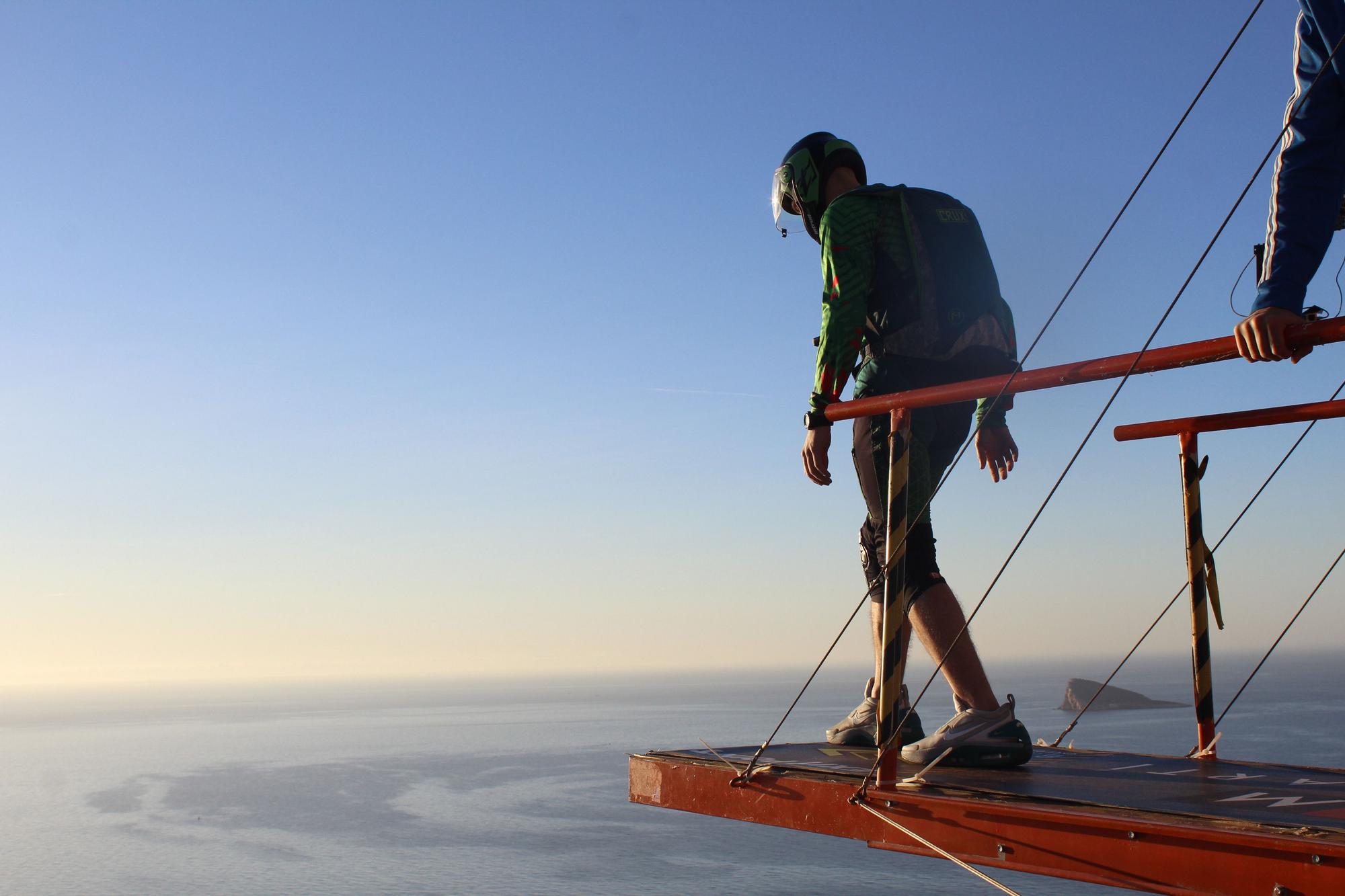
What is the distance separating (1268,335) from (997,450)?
2169 millimetres

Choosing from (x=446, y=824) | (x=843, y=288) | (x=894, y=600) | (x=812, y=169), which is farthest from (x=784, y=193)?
(x=446, y=824)

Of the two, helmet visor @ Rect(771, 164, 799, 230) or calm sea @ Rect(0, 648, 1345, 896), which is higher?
helmet visor @ Rect(771, 164, 799, 230)

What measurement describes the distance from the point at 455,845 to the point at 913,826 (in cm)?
8584

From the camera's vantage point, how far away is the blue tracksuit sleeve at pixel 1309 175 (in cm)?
241

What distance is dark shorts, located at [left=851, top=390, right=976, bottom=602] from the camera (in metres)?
3.71

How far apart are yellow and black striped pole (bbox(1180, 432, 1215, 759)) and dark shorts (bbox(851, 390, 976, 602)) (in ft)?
2.72

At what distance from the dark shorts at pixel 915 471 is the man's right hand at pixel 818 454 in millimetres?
156

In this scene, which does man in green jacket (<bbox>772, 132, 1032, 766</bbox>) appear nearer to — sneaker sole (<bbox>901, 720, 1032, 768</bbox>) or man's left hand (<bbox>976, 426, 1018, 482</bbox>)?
sneaker sole (<bbox>901, 720, 1032, 768</bbox>)

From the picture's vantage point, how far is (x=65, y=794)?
116625mm

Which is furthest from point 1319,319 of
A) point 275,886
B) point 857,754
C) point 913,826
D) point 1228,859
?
point 275,886

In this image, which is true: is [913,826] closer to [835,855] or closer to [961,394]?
[961,394]

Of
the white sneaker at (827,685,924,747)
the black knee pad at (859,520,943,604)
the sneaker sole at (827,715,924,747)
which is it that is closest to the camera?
the black knee pad at (859,520,943,604)

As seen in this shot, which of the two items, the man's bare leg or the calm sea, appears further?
the calm sea

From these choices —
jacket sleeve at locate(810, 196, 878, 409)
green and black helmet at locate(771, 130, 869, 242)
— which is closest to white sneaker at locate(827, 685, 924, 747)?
jacket sleeve at locate(810, 196, 878, 409)
